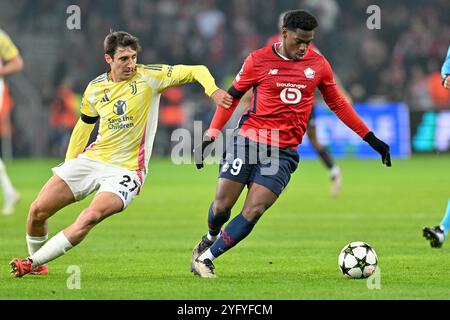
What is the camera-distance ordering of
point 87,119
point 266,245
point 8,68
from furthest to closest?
point 8,68, point 266,245, point 87,119

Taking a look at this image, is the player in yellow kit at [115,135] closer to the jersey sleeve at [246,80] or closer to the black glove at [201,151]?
the jersey sleeve at [246,80]

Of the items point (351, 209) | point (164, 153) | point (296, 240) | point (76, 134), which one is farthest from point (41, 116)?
point (76, 134)

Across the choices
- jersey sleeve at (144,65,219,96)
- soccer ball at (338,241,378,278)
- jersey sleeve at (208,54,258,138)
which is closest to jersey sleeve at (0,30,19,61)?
jersey sleeve at (144,65,219,96)

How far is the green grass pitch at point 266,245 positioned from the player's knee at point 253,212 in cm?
51

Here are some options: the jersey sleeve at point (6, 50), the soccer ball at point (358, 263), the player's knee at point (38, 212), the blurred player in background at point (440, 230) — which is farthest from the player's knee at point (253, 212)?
the jersey sleeve at point (6, 50)

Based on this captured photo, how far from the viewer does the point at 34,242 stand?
30.7ft

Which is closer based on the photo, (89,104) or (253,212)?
(253,212)

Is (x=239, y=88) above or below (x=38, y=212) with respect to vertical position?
above

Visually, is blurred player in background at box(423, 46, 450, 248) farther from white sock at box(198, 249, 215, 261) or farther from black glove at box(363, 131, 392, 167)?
white sock at box(198, 249, 215, 261)

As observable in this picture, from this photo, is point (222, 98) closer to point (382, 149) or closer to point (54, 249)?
point (382, 149)

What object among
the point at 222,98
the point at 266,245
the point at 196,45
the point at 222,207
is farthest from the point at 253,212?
the point at 196,45

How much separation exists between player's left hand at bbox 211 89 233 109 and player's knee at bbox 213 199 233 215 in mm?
800

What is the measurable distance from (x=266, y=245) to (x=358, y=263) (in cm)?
286

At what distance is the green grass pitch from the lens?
27.2 feet
